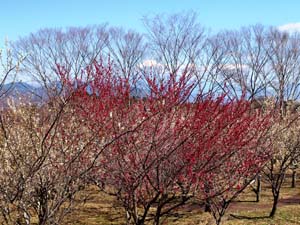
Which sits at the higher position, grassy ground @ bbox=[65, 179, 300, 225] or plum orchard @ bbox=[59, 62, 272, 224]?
plum orchard @ bbox=[59, 62, 272, 224]

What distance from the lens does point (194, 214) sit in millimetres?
14250

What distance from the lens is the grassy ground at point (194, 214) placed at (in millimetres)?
12938

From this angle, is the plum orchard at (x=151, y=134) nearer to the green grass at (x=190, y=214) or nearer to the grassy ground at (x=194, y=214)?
the grassy ground at (x=194, y=214)

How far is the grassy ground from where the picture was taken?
12.9 meters

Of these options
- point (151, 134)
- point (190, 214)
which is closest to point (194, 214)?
point (190, 214)

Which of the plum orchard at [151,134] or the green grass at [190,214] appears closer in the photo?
the plum orchard at [151,134]

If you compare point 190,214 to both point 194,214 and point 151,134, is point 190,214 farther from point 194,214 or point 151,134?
point 151,134

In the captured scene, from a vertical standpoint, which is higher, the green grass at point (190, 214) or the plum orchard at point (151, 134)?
the plum orchard at point (151, 134)

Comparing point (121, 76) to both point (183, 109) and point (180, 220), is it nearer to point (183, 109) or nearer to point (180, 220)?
point (183, 109)

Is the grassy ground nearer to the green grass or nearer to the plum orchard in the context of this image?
the green grass

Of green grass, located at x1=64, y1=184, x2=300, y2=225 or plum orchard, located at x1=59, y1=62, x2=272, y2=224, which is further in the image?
green grass, located at x1=64, y1=184, x2=300, y2=225

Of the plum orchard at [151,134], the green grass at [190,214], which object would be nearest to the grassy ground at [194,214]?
the green grass at [190,214]

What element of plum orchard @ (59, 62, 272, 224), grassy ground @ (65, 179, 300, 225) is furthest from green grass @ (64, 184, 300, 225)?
plum orchard @ (59, 62, 272, 224)

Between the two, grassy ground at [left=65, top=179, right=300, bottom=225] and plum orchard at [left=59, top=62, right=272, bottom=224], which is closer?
plum orchard at [left=59, top=62, right=272, bottom=224]
